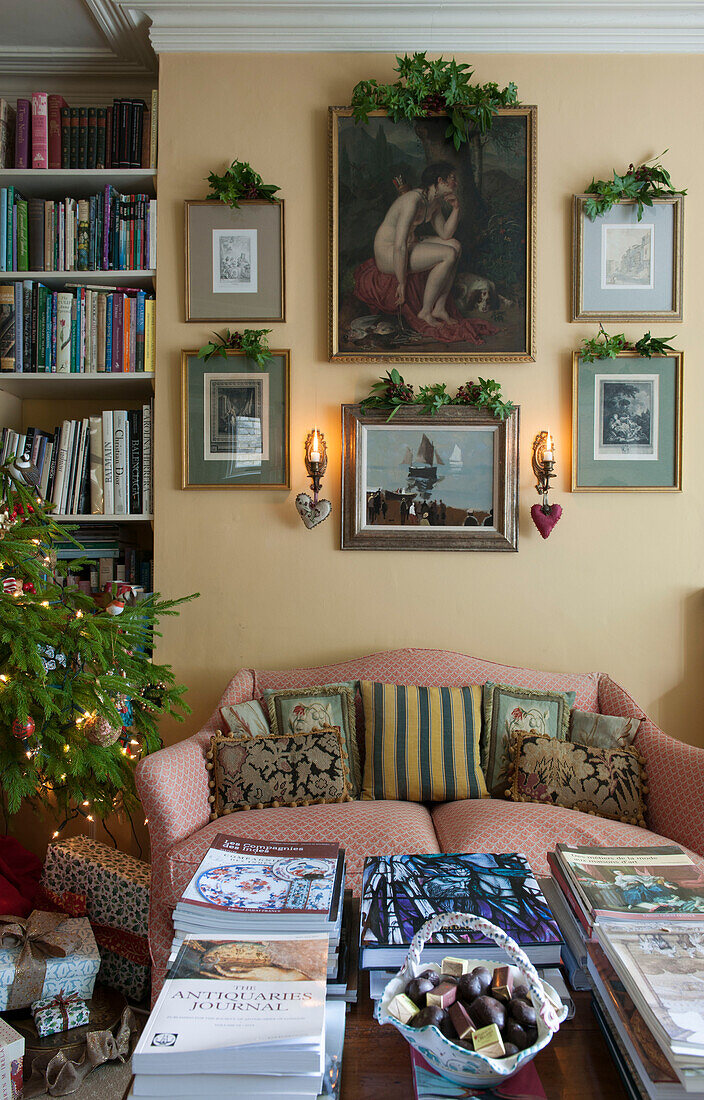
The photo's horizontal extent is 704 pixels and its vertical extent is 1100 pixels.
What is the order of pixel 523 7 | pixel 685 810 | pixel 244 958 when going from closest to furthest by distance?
1. pixel 244 958
2. pixel 685 810
3. pixel 523 7

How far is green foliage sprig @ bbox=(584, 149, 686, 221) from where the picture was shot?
2.76 meters

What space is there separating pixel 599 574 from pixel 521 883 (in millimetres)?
1866

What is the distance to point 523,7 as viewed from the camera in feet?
8.89

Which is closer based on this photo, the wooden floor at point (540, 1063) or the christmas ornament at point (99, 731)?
the wooden floor at point (540, 1063)

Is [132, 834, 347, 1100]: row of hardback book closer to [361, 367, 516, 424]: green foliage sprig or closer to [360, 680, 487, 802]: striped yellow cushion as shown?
[360, 680, 487, 802]: striped yellow cushion

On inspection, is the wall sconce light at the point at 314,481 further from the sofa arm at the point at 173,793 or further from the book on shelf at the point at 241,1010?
the book on shelf at the point at 241,1010

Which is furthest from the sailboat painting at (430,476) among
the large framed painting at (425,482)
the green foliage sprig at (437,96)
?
the green foliage sprig at (437,96)

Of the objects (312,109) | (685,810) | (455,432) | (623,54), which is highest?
(623,54)

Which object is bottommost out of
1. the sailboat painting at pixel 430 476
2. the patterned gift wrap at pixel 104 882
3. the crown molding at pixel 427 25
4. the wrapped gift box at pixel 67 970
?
the wrapped gift box at pixel 67 970

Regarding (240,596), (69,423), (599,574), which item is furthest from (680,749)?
(69,423)

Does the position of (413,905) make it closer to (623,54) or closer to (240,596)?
(240,596)

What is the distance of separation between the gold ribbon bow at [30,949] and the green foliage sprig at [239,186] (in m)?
2.60

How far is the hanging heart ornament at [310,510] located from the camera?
2.77 m

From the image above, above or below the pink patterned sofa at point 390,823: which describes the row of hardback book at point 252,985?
above
